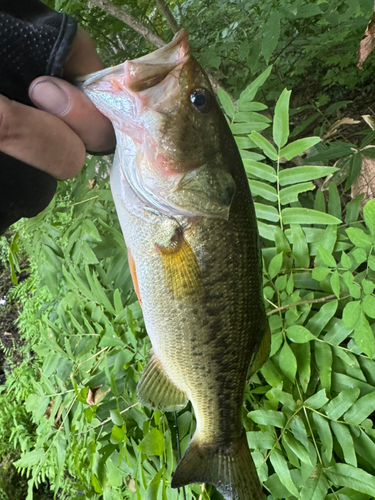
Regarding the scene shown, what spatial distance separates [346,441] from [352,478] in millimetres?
111

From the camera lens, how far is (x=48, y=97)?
27.2 inches

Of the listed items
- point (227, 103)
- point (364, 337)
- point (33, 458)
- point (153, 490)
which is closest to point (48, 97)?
point (227, 103)

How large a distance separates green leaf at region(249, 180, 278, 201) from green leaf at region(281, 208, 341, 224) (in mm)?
74

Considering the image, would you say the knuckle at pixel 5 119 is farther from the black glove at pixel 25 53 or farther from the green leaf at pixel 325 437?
the green leaf at pixel 325 437

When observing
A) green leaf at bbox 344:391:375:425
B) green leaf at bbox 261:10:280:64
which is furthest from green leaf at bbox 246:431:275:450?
green leaf at bbox 261:10:280:64

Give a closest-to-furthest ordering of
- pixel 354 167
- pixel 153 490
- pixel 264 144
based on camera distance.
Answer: pixel 153 490 < pixel 264 144 < pixel 354 167

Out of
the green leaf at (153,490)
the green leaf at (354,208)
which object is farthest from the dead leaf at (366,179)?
the green leaf at (153,490)

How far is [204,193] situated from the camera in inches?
34.0

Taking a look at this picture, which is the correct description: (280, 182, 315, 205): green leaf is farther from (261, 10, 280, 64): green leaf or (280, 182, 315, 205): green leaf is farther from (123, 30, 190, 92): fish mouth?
(123, 30, 190, 92): fish mouth

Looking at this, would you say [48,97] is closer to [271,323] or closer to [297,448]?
[271,323]

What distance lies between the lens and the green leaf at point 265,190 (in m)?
1.44

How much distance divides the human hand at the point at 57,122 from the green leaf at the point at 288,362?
94 centimetres

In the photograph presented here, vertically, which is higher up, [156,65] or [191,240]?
[156,65]

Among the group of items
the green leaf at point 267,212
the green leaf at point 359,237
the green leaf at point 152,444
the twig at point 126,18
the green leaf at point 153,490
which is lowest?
the green leaf at point 153,490
